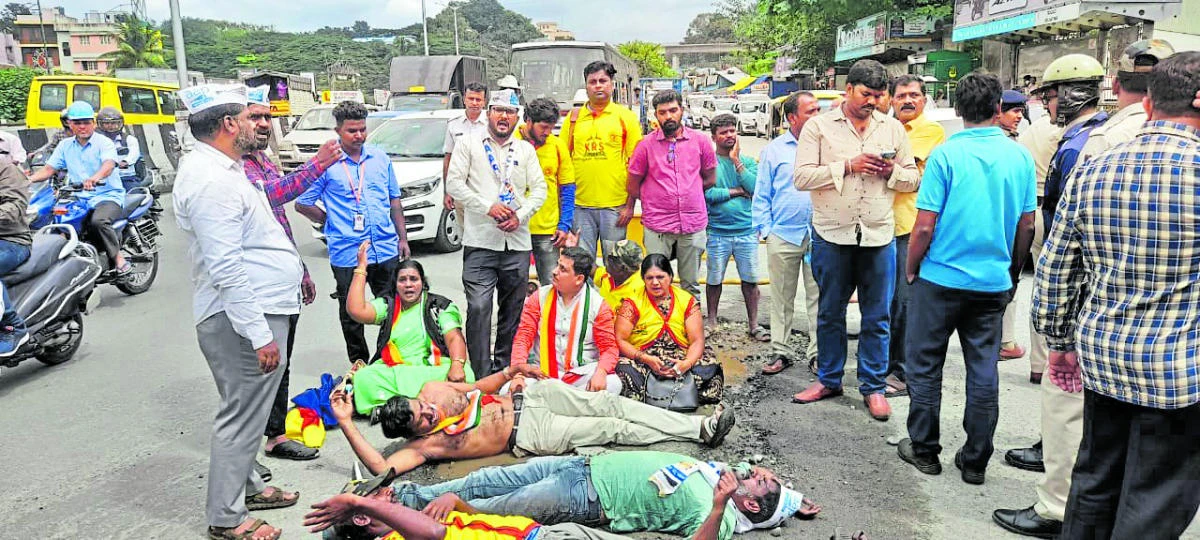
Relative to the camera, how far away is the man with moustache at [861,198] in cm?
447

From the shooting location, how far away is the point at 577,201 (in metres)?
6.32

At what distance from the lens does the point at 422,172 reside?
9938mm

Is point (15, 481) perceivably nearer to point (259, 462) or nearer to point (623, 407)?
point (259, 462)

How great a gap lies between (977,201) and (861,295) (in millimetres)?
1193

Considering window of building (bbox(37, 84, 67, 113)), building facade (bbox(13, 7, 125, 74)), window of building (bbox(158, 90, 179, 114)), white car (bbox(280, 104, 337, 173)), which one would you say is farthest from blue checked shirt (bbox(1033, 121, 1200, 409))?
building facade (bbox(13, 7, 125, 74))

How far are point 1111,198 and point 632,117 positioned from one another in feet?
14.0

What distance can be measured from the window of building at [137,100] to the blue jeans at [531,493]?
15933 millimetres

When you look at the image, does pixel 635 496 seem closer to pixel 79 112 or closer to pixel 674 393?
pixel 674 393

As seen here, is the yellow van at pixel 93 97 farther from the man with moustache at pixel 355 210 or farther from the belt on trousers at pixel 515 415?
the belt on trousers at pixel 515 415

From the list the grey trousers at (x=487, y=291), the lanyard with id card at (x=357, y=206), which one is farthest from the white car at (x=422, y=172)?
the lanyard with id card at (x=357, y=206)

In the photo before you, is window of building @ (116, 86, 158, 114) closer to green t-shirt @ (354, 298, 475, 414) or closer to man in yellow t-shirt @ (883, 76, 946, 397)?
green t-shirt @ (354, 298, 475, 414)

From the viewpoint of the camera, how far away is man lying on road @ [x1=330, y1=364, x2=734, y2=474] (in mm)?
3820

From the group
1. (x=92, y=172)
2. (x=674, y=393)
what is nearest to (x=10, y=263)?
(x=92, y=172)

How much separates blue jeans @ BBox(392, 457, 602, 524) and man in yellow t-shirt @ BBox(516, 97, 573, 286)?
2.55 metres
